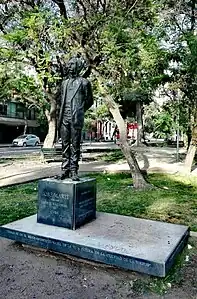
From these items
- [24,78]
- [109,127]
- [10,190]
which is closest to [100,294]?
[10,190]

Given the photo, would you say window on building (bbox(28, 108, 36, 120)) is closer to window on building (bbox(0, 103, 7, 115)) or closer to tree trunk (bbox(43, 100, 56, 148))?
window on building (bbox(0, 103, 7, 115))

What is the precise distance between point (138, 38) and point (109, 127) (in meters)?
61.3

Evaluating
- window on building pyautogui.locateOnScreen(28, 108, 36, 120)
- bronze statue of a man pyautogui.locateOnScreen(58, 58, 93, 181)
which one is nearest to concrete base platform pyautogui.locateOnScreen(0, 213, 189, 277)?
bronze statue of a man pyautogui.locateOnScreen(58, 58, 93, 181)

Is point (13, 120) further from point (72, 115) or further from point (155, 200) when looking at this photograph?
point (72, 115)

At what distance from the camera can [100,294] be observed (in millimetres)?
3447

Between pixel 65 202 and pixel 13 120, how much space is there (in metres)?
40.9

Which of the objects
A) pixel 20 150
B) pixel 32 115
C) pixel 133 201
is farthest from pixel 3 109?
pixel 133 201

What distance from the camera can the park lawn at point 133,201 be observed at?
21.5ft

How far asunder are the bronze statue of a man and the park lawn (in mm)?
1789

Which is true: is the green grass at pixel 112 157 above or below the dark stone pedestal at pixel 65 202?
below

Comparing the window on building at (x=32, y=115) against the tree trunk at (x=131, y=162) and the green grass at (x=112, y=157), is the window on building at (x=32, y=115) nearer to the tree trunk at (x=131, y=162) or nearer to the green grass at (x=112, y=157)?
the green grass at (x=112, y=157)

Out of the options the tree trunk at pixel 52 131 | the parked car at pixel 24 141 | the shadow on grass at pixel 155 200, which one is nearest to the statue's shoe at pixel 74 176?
the shadow on grass at pixel 155 200

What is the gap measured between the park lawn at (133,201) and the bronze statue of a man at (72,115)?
1.79 metres

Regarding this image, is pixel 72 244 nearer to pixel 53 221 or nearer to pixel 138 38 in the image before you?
pixel 53 221
